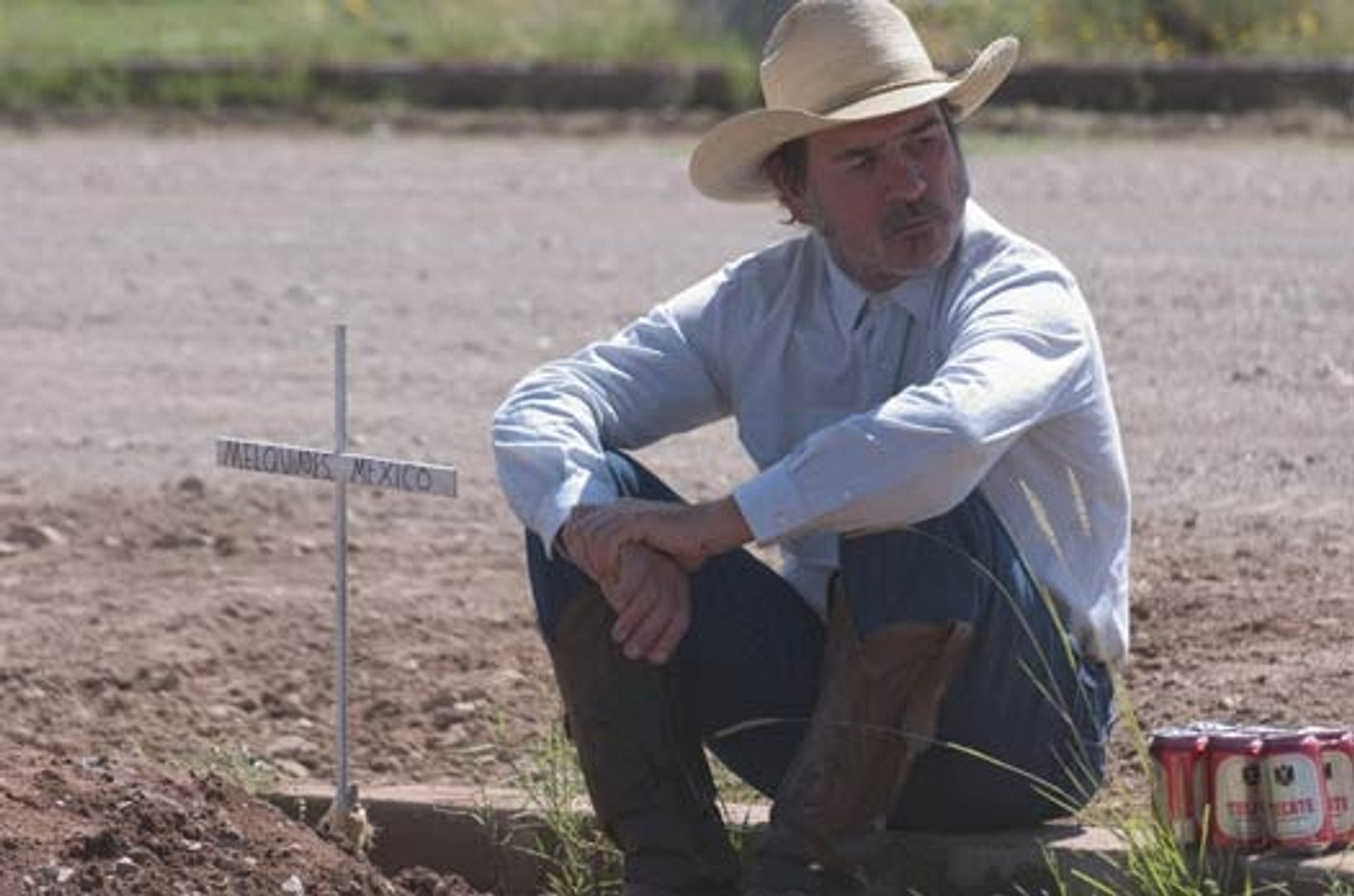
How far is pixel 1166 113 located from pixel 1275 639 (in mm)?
7641

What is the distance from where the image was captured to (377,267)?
10.4m

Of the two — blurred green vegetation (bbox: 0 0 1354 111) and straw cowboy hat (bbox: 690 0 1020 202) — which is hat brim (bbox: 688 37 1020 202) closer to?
straw cowboy hat (bbox: 690 0 1020 202)

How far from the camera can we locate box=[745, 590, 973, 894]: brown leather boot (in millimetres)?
4488

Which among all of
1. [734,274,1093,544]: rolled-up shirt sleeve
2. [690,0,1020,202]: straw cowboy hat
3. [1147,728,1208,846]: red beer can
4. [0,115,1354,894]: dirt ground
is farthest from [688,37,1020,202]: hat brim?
[0,115,1354,894]: dirt ground

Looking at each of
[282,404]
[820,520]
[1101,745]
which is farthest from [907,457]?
[282,404]

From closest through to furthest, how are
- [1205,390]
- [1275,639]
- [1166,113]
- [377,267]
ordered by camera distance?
[1275,639] < [1205,390] < [377,267] < [1166,113]

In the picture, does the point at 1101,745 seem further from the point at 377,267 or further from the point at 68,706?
the point at 377,267

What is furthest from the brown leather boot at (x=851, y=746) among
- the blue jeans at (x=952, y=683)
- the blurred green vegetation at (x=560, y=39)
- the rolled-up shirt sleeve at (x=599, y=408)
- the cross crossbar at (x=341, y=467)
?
the blurred green vegetation at (x=560, y=39)

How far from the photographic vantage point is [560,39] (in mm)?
15578

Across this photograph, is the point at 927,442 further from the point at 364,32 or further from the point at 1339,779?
the point at 364,32

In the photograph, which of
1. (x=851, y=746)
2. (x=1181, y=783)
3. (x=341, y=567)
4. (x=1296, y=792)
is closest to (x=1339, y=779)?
(x=1296, y=792)

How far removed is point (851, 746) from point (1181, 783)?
0.43m

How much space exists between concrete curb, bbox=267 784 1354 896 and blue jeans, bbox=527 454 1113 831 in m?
0.06

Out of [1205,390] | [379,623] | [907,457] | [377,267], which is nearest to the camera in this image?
[907,457]
